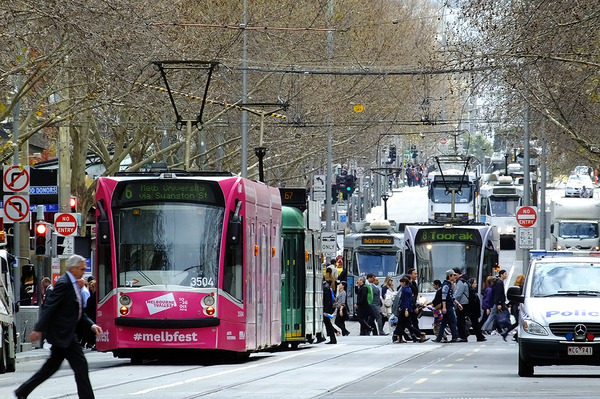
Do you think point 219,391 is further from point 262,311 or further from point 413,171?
point 413,171

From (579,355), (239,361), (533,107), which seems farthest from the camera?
(533,107)

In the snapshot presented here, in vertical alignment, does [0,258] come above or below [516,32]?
below

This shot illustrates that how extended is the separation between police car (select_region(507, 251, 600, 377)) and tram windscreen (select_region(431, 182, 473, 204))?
60575 mm

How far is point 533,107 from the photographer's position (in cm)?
3709

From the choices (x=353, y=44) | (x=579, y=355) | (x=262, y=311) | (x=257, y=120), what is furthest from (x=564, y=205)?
(x=579, y=355)

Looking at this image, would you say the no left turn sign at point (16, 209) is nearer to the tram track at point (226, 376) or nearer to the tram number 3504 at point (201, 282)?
the tram track at point (226, 376)

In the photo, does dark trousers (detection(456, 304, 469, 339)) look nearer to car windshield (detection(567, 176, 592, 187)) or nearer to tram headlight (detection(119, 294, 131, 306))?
tram headlight (detection(119, 294, 131, 306))

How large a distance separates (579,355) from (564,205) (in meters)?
54.6

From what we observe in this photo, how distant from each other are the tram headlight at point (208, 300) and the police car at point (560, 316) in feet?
15.0

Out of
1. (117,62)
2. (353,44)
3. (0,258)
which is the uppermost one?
(353,44)

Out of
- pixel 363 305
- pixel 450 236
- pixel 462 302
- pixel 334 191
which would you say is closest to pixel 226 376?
pixel 462 302

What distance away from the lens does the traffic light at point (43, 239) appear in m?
31.8

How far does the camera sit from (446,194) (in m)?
81.8

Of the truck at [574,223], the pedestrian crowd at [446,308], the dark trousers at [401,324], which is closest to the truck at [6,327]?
the pedestrian crowd at [446,308]
